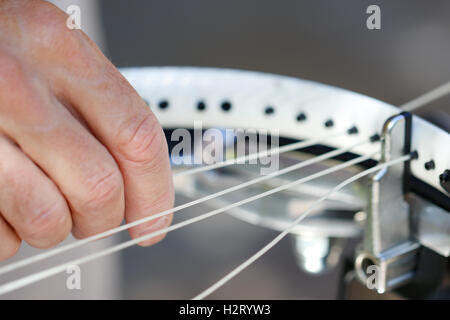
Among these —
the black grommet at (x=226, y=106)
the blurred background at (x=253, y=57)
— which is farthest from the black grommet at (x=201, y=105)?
the blurred background at (x=253, y=57)

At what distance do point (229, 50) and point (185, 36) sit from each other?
0.06 metres

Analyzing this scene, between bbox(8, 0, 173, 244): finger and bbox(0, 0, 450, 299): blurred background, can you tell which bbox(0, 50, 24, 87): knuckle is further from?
bbox(0, 0, 450, 299): blurred background

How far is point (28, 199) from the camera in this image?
8.9 inches

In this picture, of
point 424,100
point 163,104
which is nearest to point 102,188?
point 163,104

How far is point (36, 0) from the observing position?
0.74 feet

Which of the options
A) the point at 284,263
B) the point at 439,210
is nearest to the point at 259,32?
the point at 284,263

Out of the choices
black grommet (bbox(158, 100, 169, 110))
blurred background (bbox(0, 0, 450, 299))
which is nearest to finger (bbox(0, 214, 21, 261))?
black grommet (bbox(158, 100, 169, 110))

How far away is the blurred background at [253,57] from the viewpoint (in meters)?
0.72

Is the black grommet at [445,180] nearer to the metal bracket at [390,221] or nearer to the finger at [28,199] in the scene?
the metal bracket at [390,221]

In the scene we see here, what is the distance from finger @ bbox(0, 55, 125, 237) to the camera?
211mm

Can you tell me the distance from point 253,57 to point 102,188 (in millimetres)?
562

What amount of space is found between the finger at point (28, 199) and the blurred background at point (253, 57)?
47 centimetres

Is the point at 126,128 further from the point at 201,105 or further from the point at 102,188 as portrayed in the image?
the point at 201,105

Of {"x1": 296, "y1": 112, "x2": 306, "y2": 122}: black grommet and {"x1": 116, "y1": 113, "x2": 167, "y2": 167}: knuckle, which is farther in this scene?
{"x1": 296, "y1": 112, "x2": 306, "y2": 122}: black grommet
